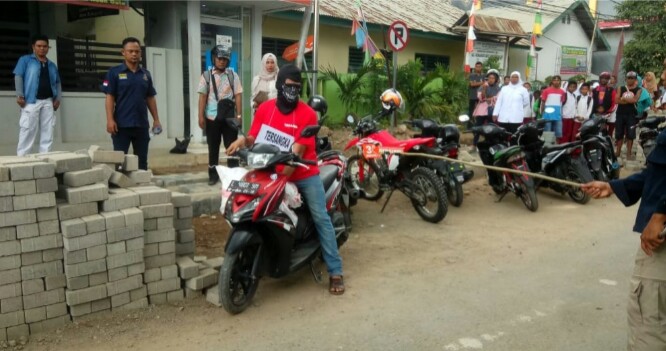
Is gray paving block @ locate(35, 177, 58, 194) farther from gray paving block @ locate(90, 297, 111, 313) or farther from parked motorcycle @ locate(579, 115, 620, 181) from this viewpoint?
parked motorcycle @ locate(579, 115, 620, 181)

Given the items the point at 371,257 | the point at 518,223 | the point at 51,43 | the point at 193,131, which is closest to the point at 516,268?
the point at 371,257

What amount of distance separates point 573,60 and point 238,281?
25509 millimetres

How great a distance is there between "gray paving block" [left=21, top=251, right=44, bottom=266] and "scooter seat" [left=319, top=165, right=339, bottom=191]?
2233 mm

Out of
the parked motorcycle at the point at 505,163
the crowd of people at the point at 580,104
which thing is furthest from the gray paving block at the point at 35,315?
the crowd of people at the point at 580,104

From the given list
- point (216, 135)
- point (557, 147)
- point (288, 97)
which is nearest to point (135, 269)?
point (288, 97)

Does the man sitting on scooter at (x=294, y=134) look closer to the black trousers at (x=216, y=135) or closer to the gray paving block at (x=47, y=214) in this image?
the gray paving block at (x=47, y=214)

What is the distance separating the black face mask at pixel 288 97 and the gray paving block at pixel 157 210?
1117 millimetres

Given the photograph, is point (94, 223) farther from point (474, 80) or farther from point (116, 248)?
point (474, 80)

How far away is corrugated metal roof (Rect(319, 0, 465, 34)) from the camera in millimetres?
14930

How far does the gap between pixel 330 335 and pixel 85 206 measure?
6.05 feet

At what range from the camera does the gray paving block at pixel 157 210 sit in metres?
3.93

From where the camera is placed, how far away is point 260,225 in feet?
12.8

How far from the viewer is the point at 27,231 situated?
344cm

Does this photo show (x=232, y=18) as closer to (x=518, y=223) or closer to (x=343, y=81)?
(x=343, y=81)
